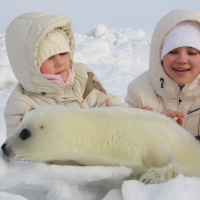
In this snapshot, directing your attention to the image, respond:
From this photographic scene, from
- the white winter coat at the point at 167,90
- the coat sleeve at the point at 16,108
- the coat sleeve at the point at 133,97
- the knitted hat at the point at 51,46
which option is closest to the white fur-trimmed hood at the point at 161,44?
the white winter coat at the point at 167,90

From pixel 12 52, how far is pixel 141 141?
4.98 feet

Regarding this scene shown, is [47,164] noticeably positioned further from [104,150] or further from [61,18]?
[61,18]

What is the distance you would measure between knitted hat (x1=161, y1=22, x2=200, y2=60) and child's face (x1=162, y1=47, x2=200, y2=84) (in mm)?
43

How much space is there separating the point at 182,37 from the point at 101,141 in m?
1.26

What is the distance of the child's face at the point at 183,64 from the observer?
256 cm

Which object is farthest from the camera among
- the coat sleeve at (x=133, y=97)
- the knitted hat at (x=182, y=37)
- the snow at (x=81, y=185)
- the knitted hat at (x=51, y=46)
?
the coat sleeve at (x=133, y=97)

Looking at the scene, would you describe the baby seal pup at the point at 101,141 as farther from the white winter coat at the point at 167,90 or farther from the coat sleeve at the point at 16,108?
the white winter coat at the point at 167,90

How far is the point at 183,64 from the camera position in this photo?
2.56 metres

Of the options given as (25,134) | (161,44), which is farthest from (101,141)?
(161,44)

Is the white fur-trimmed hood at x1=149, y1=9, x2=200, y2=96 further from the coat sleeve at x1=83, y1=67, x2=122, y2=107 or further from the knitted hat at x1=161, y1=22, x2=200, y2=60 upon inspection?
the coat sleeve at x1=83, y1=67, x2=122, y2=107

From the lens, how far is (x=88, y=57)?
36.5 ft

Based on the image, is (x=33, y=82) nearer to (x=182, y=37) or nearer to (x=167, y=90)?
(x=167, y=90)

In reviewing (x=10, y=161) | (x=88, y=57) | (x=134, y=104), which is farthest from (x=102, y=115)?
(x=88, y=57)

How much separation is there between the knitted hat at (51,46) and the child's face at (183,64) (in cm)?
71
